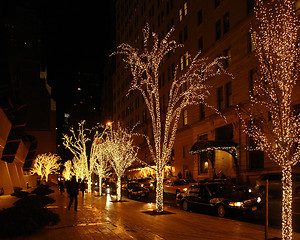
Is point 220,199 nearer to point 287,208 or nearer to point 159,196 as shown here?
point 159,196

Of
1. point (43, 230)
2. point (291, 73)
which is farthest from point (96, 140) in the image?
point (291, 73)

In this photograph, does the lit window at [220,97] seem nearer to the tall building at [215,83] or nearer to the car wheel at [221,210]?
the tall building at [215,83]

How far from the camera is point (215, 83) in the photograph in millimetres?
36000

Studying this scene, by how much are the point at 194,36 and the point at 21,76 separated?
68.7 m

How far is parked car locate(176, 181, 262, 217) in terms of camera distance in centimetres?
1522

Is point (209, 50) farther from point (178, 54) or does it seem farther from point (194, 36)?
point (178, 54)

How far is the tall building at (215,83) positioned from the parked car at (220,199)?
9108 millimetres

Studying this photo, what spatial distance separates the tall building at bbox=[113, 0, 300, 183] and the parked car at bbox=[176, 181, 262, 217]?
9108mm

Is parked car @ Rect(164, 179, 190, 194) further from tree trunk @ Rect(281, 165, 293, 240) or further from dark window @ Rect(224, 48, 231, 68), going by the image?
tree trunk @ Rect(281, 165, 293, 240)

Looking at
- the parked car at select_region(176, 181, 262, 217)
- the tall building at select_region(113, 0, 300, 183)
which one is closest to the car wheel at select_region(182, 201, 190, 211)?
the parked car at select_region(176, 181, 262, 217)

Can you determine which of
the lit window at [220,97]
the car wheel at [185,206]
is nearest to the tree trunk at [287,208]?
the car wheel at [185,206]

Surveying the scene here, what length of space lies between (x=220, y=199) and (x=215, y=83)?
21840mm

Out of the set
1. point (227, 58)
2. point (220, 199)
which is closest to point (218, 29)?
point (227, 58)

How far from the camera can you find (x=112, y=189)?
127 feet
